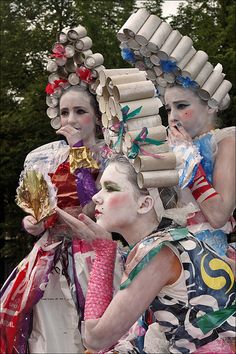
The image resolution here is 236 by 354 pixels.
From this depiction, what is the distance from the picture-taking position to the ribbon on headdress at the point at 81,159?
410 cm

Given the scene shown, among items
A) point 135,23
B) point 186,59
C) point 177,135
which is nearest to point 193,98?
point 186,59

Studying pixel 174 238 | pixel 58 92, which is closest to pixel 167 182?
pixel 174 238

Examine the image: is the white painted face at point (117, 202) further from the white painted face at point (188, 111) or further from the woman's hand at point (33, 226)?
Answer: the woman's hand at point (33, 226)

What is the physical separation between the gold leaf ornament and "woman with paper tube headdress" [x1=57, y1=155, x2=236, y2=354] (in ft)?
4.59

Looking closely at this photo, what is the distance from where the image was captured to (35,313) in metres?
4.13

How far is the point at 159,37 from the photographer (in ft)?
12.2

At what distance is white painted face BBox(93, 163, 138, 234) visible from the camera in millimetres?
2510

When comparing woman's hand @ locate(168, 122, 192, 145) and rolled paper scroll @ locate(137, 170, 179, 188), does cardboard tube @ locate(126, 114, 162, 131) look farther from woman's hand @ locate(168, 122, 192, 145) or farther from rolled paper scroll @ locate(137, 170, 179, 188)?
woman's hand @ locate(168, 122, 192, 145)

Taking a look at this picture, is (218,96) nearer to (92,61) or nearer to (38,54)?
(92,61)

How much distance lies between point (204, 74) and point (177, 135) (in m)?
0.46

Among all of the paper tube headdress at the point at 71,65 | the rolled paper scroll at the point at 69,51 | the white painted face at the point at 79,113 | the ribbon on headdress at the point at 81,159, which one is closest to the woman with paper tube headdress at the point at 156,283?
the ribbon on headdress at the point at 81,159

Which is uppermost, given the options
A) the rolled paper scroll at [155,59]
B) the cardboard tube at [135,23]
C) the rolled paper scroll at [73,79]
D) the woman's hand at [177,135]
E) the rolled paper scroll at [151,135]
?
the rolled paper scroll at [151,135]

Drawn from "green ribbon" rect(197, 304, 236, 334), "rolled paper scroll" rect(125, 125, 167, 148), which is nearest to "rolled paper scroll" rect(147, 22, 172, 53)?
"rolled paper scroll" rect(125, 125, 167, 148)

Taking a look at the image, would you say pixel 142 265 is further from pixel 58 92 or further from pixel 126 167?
pixel 58 92
